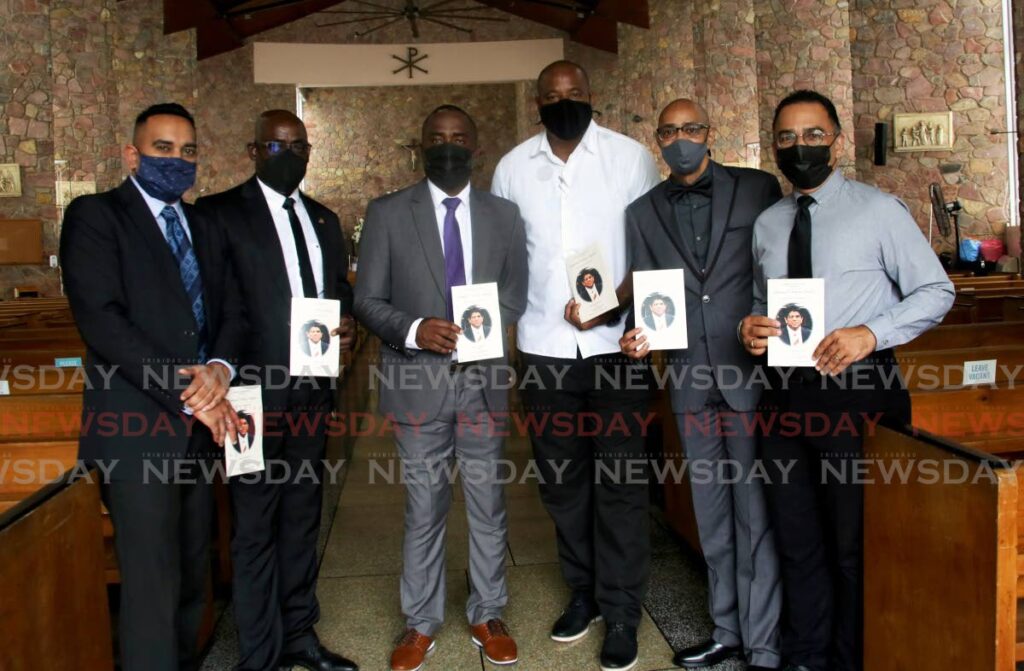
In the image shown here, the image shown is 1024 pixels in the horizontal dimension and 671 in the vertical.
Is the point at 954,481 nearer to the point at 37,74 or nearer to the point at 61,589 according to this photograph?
the point at 61,589

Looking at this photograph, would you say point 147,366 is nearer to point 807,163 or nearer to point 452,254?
point 452,254

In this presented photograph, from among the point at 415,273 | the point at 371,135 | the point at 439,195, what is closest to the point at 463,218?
the point at 439,195

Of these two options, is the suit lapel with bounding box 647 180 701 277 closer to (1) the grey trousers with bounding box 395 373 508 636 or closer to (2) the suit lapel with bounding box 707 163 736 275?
(2) the suit lapel with bounding box 707 163 736 275

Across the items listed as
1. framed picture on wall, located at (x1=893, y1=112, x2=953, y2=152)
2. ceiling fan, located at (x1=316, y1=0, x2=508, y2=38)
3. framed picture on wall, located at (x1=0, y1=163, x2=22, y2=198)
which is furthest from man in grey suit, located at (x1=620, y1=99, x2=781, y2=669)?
ceiling fan, located at (x1=316, y1=0, x2=508, y2=38)

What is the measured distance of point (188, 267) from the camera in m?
2.16

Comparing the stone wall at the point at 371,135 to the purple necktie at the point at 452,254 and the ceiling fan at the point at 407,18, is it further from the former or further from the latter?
the purple necktie at the point at 452,254

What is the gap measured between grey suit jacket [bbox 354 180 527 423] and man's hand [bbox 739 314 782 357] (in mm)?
698

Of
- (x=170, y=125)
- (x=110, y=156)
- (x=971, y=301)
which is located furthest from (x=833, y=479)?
(x=110, y=156)

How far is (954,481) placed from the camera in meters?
1.68

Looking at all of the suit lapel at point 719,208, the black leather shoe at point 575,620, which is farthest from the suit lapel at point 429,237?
the black leather shoe at point 575,620

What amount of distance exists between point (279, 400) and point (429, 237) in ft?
2.08

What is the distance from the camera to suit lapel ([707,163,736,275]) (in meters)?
2.39

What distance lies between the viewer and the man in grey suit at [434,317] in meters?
2.49

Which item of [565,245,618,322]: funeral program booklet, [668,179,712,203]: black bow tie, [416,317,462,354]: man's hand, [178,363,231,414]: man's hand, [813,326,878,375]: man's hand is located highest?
[668,179,712,203]: black bow tie
